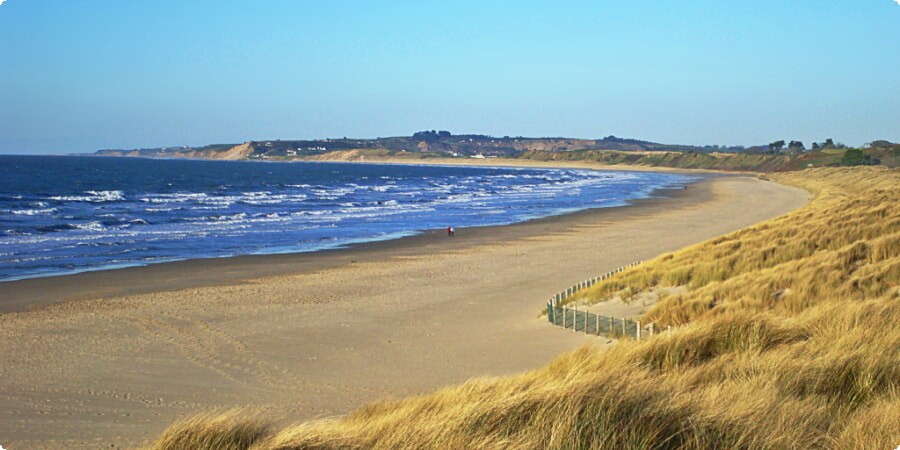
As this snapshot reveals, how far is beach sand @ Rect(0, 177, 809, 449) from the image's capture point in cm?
1088

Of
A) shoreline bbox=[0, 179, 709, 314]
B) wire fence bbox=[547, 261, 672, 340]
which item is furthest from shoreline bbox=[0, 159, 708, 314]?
wire fence bbox=[547, 261, 672, 340]

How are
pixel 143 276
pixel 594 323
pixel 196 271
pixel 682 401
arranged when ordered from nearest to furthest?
pixel 682 401, pixel 594 323, pixel 143 276, pixel 196 271

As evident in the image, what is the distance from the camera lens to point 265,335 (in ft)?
50.4

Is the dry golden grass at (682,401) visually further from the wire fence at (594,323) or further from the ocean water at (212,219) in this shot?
the ocean water at (212,219)

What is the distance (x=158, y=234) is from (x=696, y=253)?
23191mm

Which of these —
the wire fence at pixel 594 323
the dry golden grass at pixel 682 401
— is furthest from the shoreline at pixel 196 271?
the dry golden grass at pixel 682 401

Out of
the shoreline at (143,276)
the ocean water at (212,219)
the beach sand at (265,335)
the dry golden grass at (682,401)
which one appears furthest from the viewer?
the ocean water at (212,219)

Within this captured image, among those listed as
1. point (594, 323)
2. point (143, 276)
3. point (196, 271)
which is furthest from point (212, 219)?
point (594, 323)

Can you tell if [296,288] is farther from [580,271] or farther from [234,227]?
[234,227]

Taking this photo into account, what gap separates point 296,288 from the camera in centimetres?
2114

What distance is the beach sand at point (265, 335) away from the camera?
10.9 metres

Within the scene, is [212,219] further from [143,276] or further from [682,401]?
[682,401]

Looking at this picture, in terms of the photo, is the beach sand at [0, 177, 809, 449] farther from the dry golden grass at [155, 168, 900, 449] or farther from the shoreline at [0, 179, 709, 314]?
the dry golden grass at [155, 168, 900, 449]

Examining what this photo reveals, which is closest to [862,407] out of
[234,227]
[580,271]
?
[580,271]
